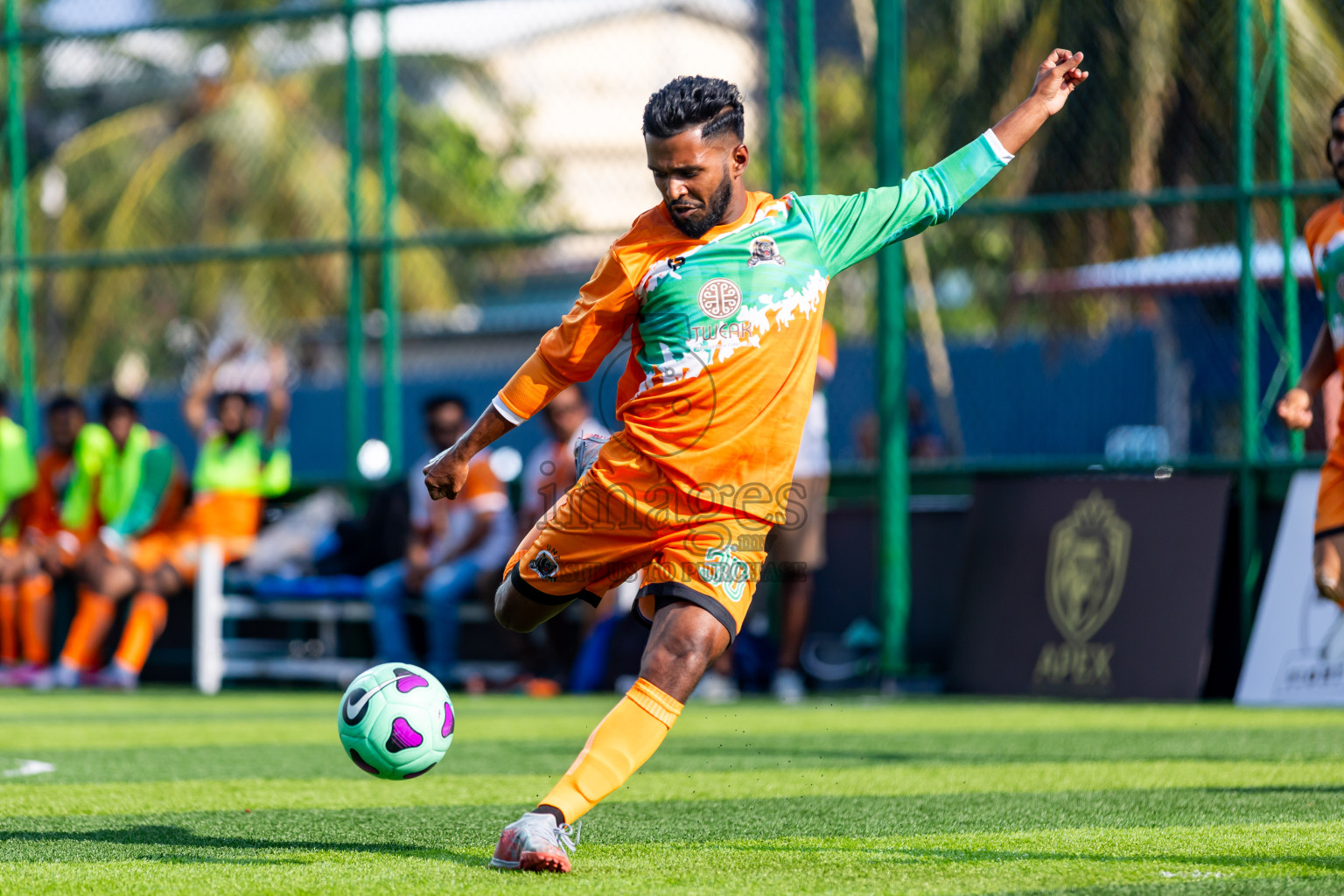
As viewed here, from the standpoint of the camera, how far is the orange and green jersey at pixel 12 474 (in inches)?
453

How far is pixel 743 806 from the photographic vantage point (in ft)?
16.7

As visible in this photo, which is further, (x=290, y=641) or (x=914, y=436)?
(x=914, y=436)

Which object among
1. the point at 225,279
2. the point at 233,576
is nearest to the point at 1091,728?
the point at 233,576

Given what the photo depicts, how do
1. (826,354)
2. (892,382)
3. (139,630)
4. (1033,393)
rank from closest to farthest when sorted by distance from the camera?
(826,354) → (892,382) → (1033,393) → (139,630)

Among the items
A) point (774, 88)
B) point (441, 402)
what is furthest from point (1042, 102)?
point (441, 402)

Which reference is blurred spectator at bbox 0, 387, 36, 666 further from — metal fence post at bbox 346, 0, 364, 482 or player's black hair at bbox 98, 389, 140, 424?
metal fence post at bbox 346, 0, 364, 482

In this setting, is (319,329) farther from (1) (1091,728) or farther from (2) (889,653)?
(1) (1091,728)

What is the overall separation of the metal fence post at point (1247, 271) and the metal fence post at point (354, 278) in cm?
566

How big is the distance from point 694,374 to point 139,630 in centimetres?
786

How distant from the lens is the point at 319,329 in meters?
23.7

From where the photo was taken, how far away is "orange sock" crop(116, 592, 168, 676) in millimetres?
10750

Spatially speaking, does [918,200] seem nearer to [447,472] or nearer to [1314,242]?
[447,472]

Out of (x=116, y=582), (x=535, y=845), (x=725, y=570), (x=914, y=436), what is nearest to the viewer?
(x=535, y=845)

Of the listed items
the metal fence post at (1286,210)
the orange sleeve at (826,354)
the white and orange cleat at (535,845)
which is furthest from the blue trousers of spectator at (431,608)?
the white and orange cleat at (535,845)
